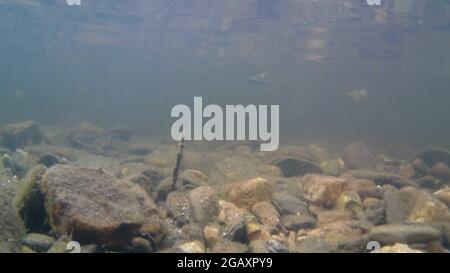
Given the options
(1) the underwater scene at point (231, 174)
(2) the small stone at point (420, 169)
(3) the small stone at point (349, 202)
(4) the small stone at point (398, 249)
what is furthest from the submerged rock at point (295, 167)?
(4) the small stone at point (398, 249)

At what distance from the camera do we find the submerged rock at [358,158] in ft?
54.9

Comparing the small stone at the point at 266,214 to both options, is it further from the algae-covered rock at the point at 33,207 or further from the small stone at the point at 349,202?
the algae-covered rock at the point at 33,207

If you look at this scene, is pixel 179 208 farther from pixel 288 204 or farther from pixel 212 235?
pixel 288 204

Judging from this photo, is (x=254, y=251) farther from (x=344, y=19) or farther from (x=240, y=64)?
(x=240, y=64)

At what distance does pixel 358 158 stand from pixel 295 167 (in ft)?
21.4

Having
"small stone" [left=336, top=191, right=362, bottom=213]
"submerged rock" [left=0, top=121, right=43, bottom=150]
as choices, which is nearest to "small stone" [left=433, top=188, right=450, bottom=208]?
"small stone" [left=336, top=191, right=362, bottom=213]

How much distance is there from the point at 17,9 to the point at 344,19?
2970 centimetres

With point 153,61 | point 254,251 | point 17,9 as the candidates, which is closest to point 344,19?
point 254,251

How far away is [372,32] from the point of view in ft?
102

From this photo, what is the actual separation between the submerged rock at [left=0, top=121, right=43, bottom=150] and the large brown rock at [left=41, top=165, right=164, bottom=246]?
13247 mm

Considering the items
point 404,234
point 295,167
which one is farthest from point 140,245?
point 295,167

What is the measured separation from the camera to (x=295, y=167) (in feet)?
39.5

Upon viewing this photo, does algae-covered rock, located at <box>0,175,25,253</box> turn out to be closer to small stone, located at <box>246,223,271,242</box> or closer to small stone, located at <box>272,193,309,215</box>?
small stone, located at <box>246,223,271,242</box>

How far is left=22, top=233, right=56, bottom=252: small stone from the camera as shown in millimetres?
5438
